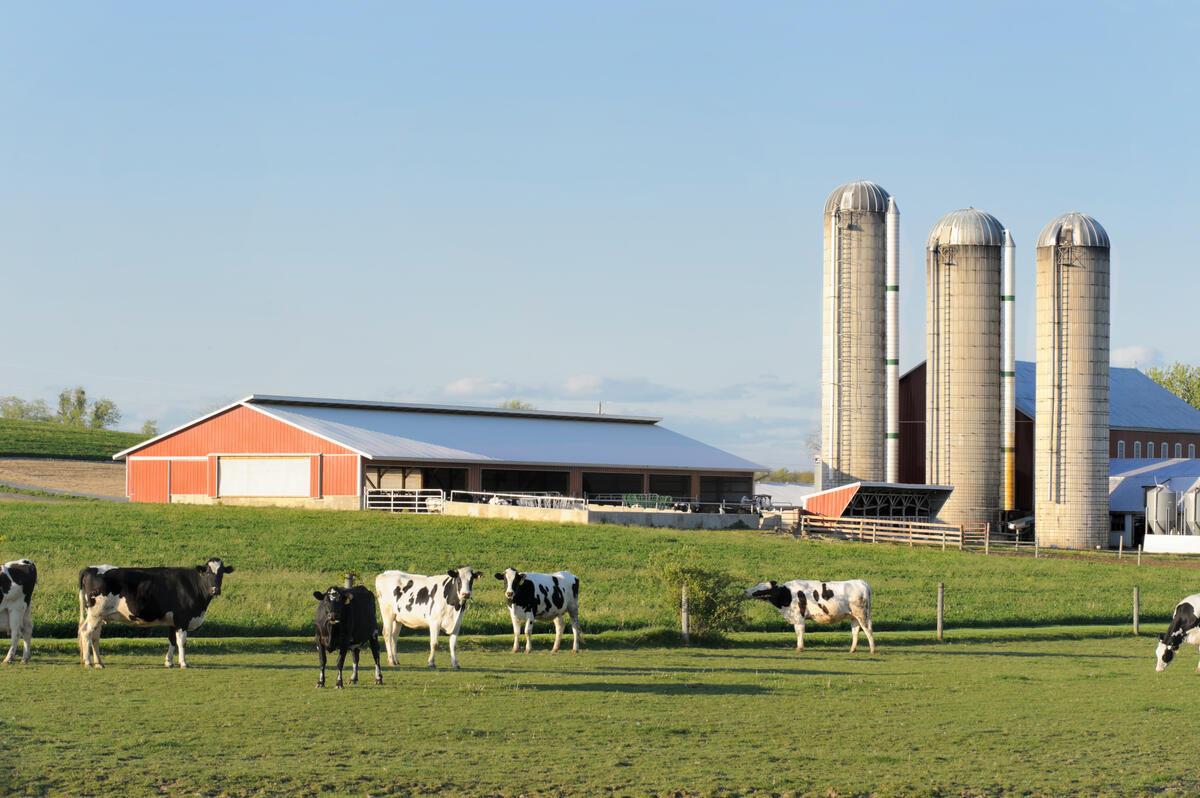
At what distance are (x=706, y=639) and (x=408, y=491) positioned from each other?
4025 cm

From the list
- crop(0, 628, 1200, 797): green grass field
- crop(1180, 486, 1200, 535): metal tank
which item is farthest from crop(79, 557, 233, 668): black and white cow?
crop(1180, 486, 1200, 535): metal tank

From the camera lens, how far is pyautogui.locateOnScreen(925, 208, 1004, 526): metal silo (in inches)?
3110

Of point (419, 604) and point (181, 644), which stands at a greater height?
point (419, 604)

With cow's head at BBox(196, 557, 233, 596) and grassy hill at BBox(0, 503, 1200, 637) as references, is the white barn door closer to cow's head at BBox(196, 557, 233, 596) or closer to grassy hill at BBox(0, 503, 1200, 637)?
grassy hill at BBox(0, 503, 1200, 637)

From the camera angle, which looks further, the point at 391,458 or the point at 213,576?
the point at 391,458

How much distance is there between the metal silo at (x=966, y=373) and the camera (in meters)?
79.0

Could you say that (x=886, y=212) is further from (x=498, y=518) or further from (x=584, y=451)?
(x=498, y=518)

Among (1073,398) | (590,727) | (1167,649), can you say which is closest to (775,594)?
(1167,649)

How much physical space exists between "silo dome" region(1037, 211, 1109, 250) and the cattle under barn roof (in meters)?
19.3

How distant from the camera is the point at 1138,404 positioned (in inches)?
3981

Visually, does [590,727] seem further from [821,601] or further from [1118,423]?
[1118,423]

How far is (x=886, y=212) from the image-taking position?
79750 mm

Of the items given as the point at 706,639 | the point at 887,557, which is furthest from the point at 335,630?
the point at 887,557

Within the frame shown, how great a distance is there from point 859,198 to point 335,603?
206 ft
